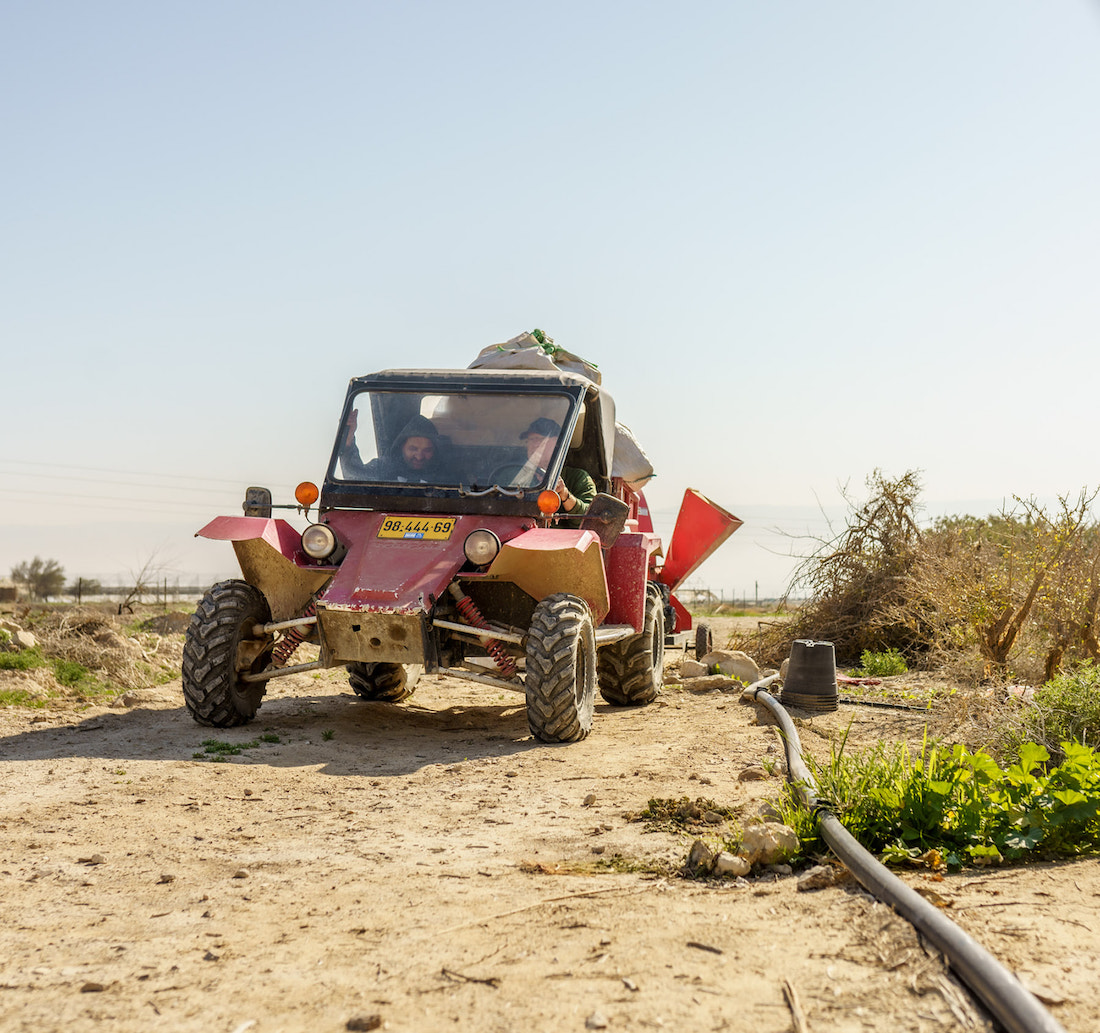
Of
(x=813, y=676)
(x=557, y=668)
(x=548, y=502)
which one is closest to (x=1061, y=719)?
(x=813, y=676)

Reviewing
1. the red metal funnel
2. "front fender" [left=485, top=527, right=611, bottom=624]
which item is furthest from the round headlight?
the red metal funnel

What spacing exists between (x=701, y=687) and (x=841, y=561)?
3.82 m

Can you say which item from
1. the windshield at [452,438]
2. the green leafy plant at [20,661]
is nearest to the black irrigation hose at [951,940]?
the windshield at [452,438]

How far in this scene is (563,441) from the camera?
8445mm

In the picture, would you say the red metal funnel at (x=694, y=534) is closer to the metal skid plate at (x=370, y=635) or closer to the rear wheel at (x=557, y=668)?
the rear wheel at (x=557, y=668)

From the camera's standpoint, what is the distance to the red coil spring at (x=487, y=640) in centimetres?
757

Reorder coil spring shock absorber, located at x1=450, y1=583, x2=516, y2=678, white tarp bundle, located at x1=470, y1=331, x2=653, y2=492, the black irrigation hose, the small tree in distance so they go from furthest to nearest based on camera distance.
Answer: the small tree in distance
white tarp bundle, located at x1=470, y1=331, x2=653, y2=492
coil spring shock absorber, located at x1=450, y1=583, x2=516, y2=678
the black irrigation hose

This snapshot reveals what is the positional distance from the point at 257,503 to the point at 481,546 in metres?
1.97

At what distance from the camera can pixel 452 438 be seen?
8.58 m

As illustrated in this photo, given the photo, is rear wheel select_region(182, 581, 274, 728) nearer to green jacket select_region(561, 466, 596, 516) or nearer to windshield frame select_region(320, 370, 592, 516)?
windshield frame select_region(320, 370, 592, 516)

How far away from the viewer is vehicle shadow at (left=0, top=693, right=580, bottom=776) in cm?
698

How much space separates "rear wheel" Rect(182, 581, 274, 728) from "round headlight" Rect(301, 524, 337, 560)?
22.5 inches

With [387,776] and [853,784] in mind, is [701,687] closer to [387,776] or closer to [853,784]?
[387,776]

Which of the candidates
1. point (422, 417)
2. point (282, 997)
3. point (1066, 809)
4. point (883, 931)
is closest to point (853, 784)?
point (1066, 809)
